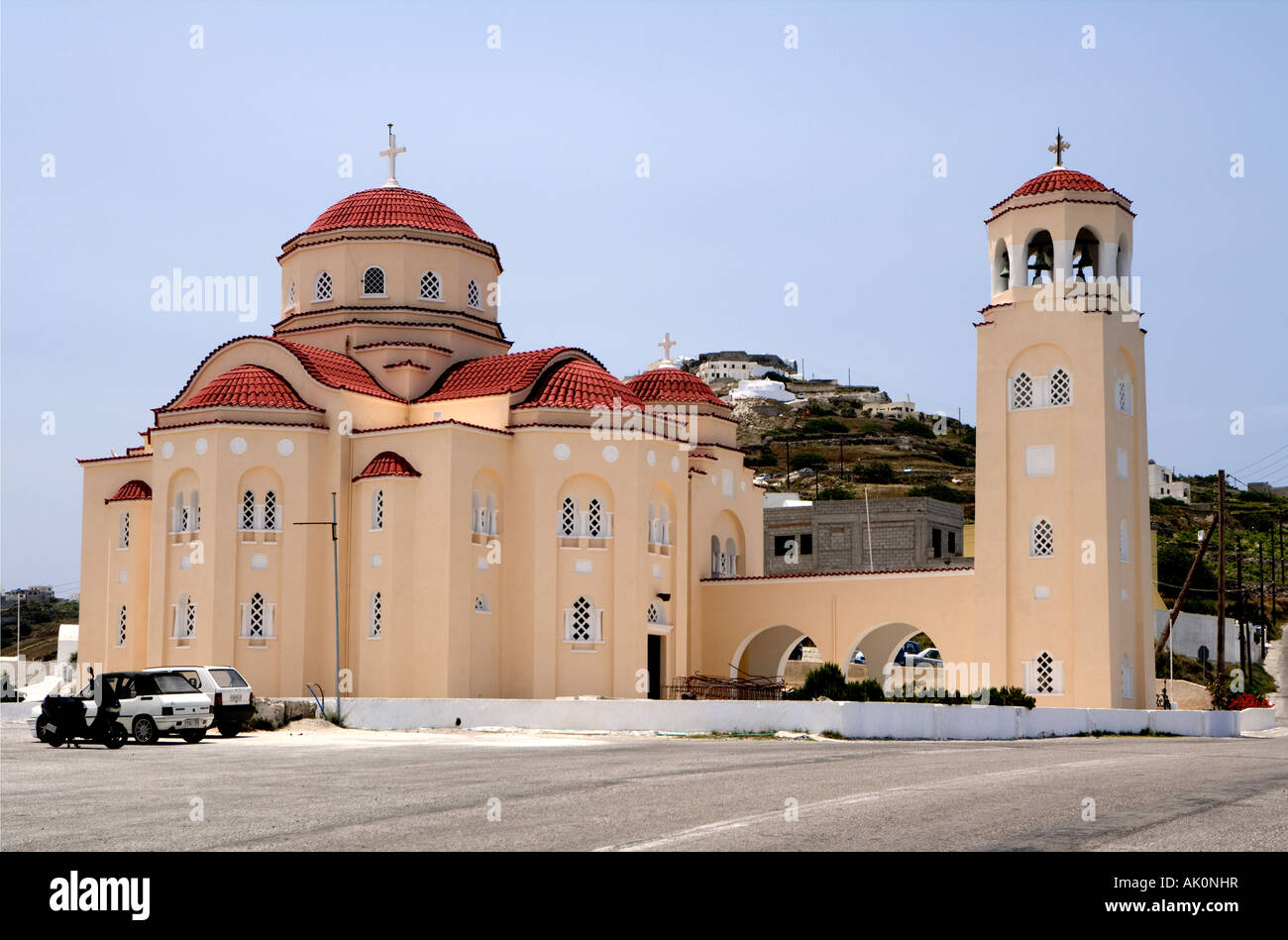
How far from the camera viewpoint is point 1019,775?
53.6 ft

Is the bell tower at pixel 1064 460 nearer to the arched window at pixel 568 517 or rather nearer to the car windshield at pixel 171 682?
the arched window at pixel 568 517

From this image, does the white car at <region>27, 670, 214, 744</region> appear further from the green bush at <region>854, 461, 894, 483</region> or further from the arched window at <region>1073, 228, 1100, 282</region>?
the green bush at <region>854, 461, 894, 483</region>

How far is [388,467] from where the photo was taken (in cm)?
3522

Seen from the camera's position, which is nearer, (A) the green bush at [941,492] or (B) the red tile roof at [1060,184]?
(B) the red tile roof at [1060,184]

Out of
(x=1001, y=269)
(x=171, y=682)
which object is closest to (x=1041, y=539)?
(x=1001, y=269)

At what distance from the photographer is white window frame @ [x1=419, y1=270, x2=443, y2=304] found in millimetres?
40812

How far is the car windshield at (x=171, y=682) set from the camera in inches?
1022

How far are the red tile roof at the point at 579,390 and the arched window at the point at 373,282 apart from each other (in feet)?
18.5

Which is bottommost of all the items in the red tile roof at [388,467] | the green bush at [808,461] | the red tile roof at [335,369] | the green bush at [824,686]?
the green bush at [824,686]

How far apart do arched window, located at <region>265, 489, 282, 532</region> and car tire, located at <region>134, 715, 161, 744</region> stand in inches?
402

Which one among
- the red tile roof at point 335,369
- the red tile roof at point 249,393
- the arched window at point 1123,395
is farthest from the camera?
the arched window at point 1123,395

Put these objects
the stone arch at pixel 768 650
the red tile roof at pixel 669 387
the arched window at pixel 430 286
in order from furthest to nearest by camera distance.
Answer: the red tile roof at pixel 669 387
the stone arch at pixel 768 650
the arched window at pixel 430 286

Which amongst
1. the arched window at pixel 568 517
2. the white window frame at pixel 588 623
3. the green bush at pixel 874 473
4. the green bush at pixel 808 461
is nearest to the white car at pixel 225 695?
the white window frame at pixel 588 623

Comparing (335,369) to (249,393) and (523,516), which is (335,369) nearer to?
(249,393)
